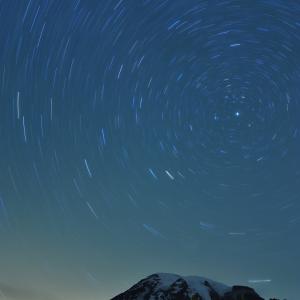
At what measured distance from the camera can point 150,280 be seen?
7594 centimetres

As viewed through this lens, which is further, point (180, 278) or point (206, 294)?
point (180, 278)

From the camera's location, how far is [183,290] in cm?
7088

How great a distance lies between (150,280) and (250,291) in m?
17.6

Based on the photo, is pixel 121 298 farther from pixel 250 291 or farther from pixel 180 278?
pixel 250 291

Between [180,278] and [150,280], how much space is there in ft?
17.6

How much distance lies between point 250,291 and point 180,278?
42.2 ft

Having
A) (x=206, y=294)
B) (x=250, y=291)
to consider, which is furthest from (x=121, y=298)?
(x=250, y=291)

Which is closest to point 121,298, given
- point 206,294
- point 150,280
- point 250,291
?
point 150,280

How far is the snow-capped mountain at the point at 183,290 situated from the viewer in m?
68.7

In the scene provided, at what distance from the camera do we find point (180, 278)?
7588 cm

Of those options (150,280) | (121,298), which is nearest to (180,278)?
(150,280)

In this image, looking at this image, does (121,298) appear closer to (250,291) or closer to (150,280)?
(150,280)

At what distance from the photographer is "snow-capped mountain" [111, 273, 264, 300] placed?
6869 centimetres

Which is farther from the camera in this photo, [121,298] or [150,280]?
[150,280]
